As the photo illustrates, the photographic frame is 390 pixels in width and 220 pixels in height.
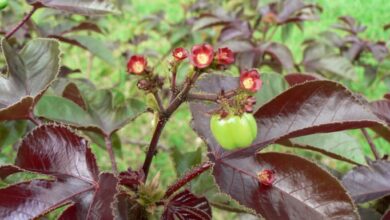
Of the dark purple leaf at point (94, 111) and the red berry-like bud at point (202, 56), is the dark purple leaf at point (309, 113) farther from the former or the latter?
the dark purple leaf at point (94, 111)

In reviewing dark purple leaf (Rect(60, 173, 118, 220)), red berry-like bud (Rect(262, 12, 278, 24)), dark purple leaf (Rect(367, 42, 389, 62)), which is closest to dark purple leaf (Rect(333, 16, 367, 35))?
dark purple leaf (Rect(367, 42, 389, 62))

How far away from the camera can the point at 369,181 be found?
90cm

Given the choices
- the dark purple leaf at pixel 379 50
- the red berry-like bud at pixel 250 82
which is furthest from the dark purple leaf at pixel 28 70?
the dark purple leaf at pixel 379 50

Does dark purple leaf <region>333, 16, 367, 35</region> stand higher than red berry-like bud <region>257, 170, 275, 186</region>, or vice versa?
dark purple leaf <region>333, 16, 367, 35</region>

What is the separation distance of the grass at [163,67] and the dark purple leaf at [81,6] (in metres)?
0.69

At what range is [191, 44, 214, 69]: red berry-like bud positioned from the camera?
665 mm

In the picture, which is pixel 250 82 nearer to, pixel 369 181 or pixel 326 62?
pixel 369 181

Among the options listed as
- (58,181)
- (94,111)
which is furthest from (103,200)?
(94,111)

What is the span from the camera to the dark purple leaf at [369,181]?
2.88 feet

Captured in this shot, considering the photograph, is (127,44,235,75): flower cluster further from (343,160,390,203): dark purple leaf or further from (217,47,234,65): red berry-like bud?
(343,160,390,203): dark purple leaf

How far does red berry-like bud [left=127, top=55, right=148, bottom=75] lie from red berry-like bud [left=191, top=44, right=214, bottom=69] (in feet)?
0.22

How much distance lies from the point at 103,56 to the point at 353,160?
0.88 meters

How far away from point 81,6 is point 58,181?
518 millimetres

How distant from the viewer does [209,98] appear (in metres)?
0.70
